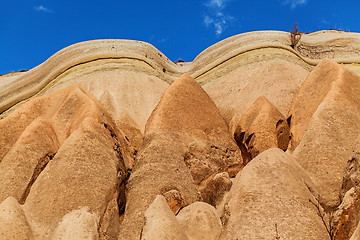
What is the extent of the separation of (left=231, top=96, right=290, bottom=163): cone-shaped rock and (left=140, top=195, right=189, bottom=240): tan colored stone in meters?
4.26

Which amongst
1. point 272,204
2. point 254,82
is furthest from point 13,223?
point 254,82

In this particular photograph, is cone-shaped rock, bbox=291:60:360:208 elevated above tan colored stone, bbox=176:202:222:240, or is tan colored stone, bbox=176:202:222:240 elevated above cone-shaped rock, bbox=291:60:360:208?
cone-shaped rock, bbox=291:60:360:208

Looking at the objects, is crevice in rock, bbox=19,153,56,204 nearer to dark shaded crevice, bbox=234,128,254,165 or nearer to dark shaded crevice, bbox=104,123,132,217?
dark shaded crevice, bbox=104,123,132,217

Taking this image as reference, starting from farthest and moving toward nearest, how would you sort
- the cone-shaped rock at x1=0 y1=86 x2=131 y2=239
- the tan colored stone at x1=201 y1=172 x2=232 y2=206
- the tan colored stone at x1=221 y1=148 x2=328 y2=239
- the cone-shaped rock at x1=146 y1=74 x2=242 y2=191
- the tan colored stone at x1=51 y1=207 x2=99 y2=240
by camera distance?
1. the cone-shaped rock at x1=146 y1=74 x2=242 y2=191
2. the tan colored stone at x1=201 y1=172 x2=232 y2=206
3. the cone-shaped rock at x1=0 y1=86 x2=131 y2=239
4. the tan colored stone at x1=51 y1=207 x2=99 y2=240
5. the tan colored stone at x1=221 y1=148 x2=328 y2=239

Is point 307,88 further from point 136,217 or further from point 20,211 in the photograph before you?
point 20,211

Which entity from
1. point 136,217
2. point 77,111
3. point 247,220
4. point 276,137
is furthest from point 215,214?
point 77,111

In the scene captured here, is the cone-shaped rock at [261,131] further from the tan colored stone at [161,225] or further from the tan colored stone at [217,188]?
the tan colored stone at [161,225]

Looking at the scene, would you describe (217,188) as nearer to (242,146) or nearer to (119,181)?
(119,181)

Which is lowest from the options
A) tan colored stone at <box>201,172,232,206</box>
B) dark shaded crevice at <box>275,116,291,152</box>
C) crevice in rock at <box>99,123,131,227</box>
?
tan colored stone at <box>201,172,232,206</box>

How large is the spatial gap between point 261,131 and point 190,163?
231 centimetres

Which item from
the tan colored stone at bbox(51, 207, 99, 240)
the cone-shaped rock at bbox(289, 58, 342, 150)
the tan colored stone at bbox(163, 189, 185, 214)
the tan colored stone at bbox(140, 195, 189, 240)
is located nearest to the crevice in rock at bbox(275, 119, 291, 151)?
the cone-shaped rock at bbox(289, 58, 342, 150)

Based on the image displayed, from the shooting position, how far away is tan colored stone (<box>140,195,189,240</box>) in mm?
9070

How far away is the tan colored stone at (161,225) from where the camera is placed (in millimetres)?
9070

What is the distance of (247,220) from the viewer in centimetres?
920
